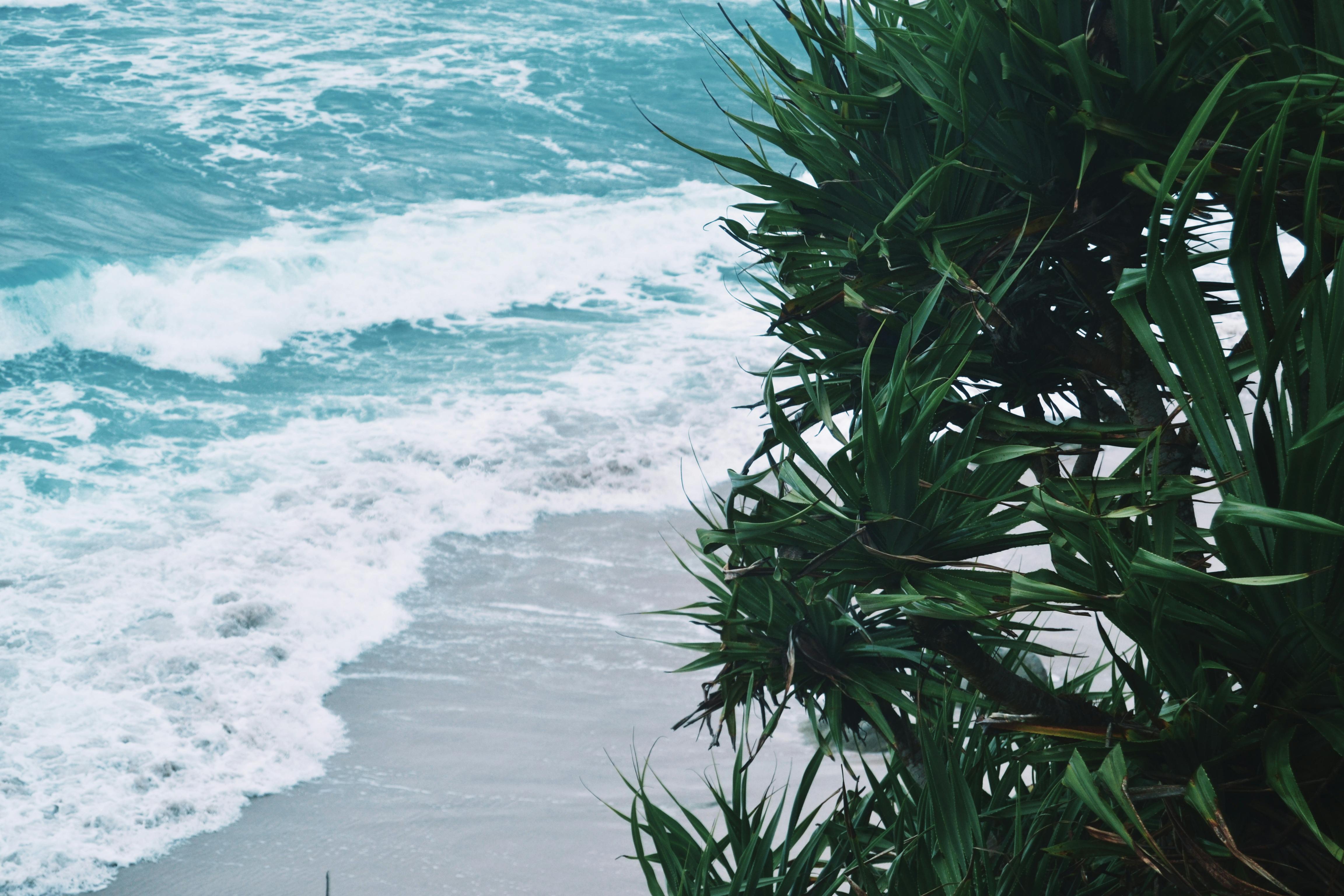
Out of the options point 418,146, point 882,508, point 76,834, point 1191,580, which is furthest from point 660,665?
point 418,146

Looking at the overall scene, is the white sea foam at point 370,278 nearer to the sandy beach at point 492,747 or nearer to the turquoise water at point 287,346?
the turquoise water at point 287,346

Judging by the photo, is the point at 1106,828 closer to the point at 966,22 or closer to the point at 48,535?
the point at 966,22

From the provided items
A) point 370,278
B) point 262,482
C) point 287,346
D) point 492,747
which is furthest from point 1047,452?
point 370,278

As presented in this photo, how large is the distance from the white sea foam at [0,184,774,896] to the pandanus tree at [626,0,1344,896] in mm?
4457

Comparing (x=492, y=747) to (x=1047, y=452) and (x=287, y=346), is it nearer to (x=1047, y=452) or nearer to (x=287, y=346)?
(x=1047, y=452)

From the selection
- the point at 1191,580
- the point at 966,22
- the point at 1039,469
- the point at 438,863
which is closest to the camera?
the point at 1191,580

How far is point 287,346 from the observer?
1424cm

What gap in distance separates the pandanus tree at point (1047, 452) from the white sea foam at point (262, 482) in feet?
14.6

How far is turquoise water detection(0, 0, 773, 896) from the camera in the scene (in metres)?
6.84

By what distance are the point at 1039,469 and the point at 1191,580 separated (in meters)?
1.13

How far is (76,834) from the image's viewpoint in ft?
18.5

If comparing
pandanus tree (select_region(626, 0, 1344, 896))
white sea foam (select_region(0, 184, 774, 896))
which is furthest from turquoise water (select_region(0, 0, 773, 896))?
pandanus tree (select_region(626, 0, 1344, 896))

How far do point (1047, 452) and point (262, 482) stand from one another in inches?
350

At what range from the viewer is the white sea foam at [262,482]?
6285 millimetres
